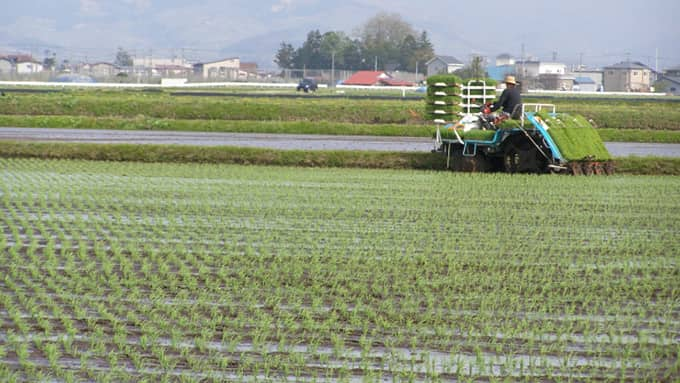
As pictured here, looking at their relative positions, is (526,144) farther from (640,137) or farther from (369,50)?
(369,50)

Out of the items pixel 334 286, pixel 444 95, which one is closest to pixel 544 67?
pixel 444 95

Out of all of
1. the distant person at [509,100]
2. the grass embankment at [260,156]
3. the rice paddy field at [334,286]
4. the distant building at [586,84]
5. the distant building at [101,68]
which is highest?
the distant building at [101,68]

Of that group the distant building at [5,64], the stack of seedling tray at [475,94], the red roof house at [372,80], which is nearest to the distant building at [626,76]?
the red roof house at [372,80]

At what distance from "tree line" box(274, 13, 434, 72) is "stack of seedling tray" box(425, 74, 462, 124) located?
4911 inches

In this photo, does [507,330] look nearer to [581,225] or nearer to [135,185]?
[581,225]

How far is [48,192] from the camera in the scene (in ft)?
51.1

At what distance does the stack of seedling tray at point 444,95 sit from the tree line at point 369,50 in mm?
124735

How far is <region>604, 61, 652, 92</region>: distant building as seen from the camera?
138 m

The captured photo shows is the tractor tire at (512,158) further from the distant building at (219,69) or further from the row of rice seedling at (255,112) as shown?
the distant building at (219,69)

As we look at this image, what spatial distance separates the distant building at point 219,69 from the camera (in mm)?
136750

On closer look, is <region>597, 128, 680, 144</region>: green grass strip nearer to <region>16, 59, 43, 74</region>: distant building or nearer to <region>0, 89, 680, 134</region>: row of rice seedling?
<region>0, 89, 680, 134</region>: row of rice seedling

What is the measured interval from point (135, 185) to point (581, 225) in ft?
23.8

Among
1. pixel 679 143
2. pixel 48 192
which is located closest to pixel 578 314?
pixel 48 192

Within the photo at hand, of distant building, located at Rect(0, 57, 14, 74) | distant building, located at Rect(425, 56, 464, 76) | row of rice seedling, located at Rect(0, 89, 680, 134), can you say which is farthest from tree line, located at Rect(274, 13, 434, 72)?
row of rice seedling, located at Rect(0, 89, 680, 134)
